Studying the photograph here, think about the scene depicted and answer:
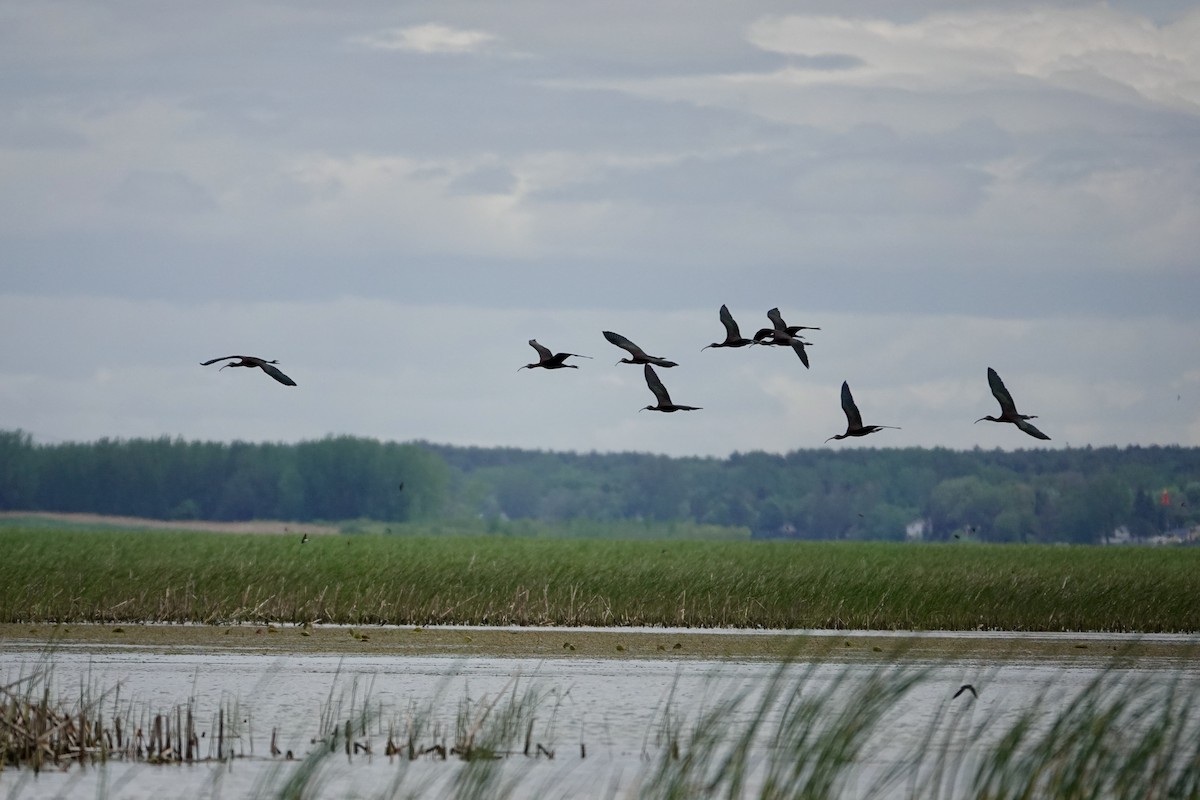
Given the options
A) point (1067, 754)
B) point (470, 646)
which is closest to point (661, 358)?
point (1067, 754)

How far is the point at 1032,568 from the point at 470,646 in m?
18.8

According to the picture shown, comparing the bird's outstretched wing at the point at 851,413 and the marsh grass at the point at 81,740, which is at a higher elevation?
the bird's outstretched wing at the point at 851,413

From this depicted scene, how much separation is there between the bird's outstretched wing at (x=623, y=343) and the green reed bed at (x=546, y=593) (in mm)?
11584

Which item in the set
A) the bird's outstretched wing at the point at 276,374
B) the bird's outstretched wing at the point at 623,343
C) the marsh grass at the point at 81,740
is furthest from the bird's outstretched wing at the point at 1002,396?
the marsh grass at the point at 81,740

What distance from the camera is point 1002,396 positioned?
13.6 meters

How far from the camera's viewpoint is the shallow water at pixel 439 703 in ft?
35.2

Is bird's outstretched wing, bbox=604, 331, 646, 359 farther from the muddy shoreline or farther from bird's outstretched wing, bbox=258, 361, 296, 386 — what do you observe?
the muddy shoreline

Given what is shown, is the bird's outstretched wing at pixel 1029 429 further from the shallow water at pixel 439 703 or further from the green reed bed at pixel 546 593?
the green reed bed at pixel 546 593

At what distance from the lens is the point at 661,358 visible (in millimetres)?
13367

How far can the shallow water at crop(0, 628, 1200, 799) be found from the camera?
10742mm

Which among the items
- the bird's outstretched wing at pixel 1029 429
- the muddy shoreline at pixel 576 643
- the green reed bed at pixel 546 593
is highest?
the bird's outstretched wing at pixel 1029 429

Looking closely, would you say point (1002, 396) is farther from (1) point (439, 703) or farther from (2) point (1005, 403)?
→ (1) point (439, 703)

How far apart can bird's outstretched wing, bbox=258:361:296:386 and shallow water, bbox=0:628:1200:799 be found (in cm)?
251

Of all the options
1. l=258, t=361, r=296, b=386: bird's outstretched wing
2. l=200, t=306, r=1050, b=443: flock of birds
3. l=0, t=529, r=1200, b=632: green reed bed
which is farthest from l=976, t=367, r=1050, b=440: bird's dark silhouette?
l=0, t=529, r=1200, b=632: green reed bed
